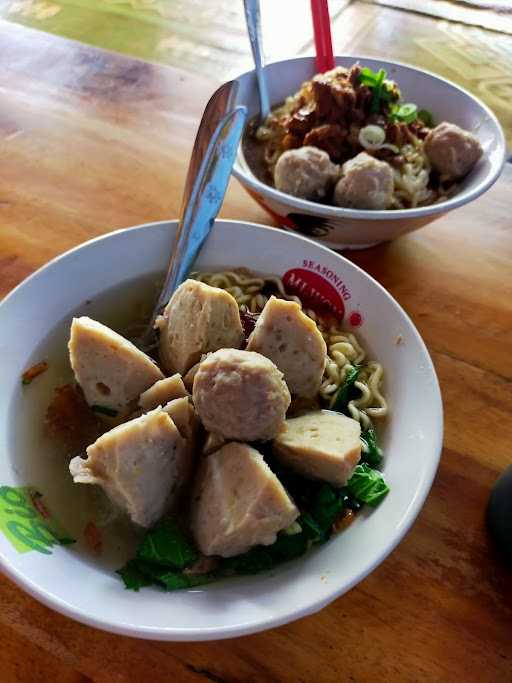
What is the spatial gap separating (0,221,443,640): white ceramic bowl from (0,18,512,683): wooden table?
111 millimetres

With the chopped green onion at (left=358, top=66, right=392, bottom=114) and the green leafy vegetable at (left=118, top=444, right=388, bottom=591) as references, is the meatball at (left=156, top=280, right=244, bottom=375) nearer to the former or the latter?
the green leafy vegetable at (left=118, top=444, right=388, bottom=591)

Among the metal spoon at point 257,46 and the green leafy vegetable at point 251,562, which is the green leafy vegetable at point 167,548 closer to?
the green leafy vegetable at point 251,562

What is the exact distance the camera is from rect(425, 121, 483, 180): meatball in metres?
1.36

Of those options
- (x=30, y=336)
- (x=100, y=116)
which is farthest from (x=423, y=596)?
(x=100, y=116)

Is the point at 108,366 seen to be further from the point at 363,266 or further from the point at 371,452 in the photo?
the point at 363,266

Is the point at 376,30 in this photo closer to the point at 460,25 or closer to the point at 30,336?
the point at 460,25

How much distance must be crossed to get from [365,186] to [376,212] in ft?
0.25

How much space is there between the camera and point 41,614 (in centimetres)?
79

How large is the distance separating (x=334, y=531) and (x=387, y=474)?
0.11 m

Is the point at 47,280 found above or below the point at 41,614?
above

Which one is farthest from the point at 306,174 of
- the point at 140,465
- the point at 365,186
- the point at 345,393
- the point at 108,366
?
the point at 140,465

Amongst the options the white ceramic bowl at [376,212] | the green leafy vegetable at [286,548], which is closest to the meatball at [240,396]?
the green leafy vegetable at [286,548]

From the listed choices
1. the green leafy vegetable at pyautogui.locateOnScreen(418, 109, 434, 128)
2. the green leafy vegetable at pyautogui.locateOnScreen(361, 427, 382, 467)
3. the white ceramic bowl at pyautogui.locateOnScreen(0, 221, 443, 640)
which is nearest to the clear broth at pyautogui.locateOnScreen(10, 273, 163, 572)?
the white ceramic bowl at pyautogui.locateOnScreen(0, 221, 443, 640)

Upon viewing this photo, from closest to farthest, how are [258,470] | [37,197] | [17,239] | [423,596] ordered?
[258,470], [423,596], [17,239], [37,197]
